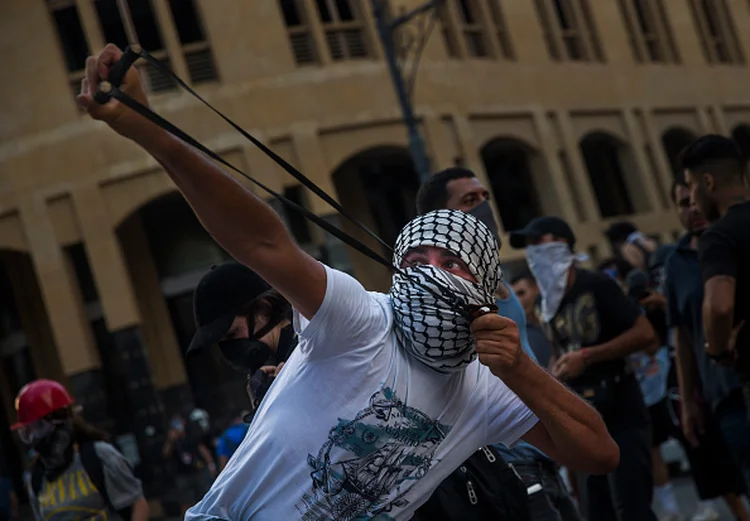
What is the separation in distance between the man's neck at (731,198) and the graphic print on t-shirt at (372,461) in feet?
9.72

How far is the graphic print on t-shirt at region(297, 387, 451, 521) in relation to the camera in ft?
9.54

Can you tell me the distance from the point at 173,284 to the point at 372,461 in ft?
73.8

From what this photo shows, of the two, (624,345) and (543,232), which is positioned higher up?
(543,232)

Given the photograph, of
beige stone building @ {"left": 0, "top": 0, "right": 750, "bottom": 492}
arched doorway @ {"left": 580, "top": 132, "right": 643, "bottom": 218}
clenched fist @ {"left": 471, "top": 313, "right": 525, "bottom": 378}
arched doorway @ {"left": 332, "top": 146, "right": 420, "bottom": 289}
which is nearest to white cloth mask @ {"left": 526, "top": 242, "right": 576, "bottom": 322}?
clenched fist @ {"left": 471, "top": 313, "right": 525, "bottom": 378}

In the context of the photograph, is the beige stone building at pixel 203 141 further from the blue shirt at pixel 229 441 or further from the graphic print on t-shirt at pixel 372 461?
the graphic print on t-shirt at pixel 372 461

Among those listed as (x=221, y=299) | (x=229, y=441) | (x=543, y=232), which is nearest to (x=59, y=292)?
(x=229, y=441)

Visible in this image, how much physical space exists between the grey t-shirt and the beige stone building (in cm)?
1621

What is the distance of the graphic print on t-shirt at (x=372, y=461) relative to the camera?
2908mm

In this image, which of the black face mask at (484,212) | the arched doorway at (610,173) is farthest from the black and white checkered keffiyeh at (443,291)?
the arched doorway at (610,173)

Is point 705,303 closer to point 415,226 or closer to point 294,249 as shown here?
point 415,226

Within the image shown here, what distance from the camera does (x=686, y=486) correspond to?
1178 centimetres

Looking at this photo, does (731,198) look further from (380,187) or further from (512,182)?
(512,182)

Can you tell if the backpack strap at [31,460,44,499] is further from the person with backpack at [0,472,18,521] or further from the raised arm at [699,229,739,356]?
the person with backpack at [0,472,18,521]

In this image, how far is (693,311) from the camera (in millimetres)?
6250
